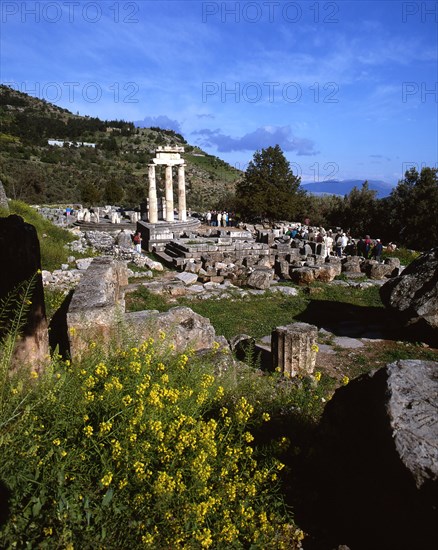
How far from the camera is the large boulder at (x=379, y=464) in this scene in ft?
8.05

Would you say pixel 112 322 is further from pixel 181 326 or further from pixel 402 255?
pixel 402 255

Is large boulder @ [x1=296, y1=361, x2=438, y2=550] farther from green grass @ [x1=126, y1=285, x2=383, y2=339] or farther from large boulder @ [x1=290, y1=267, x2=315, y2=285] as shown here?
large boulder @ [x1=290, y1=267, x2=315, y2=285]

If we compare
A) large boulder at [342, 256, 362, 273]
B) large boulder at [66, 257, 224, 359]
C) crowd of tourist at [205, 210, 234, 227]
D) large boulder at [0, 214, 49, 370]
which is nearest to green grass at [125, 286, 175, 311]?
large boulder at [66, 257, 224, 359]

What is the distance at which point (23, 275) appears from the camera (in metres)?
4.98

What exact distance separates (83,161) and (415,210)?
5379 cm

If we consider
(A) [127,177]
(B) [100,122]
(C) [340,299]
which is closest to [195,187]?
(A) [127,177]

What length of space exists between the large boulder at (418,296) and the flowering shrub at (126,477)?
711 centimetres

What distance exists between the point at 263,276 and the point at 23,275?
10.3 meters

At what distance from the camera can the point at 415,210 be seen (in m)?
28.4

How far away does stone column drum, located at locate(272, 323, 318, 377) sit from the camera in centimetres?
733

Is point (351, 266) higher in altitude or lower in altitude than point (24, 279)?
lower

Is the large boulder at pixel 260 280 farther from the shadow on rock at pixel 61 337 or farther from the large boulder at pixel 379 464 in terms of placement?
the large boulder at pixel 379 464

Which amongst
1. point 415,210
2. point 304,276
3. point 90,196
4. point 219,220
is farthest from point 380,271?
point 90,196

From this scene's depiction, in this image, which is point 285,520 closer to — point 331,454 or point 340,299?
point 331,454
